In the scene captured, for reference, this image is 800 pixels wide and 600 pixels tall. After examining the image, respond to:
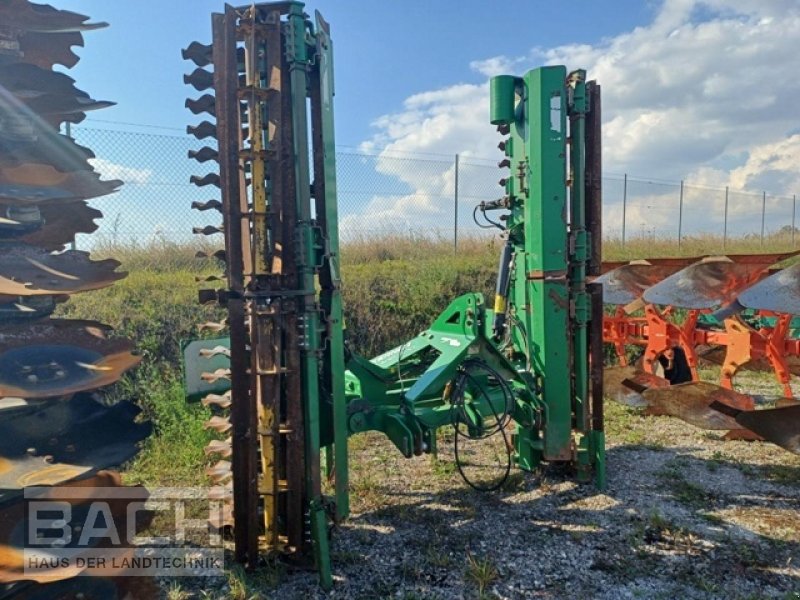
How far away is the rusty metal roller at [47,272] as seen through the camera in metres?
2.04

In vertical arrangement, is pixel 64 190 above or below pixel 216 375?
above

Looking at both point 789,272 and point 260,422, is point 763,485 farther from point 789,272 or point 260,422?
point 260,422

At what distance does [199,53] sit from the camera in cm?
296

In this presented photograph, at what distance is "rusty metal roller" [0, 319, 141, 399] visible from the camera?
77.7 inches

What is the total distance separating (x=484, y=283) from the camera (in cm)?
920

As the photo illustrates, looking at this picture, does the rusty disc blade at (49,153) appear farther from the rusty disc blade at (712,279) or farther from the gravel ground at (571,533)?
the rusty disc blade at (712,279)

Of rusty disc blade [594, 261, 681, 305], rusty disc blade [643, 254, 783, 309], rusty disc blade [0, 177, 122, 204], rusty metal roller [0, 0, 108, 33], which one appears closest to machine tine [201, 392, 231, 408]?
rusty disc blade [0, 177, 122, 204]

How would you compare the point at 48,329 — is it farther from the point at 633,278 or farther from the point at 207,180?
the point at 633,278

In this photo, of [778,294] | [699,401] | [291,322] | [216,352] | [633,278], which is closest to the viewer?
[291,322]

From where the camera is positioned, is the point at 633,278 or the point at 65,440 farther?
the point at 633,278

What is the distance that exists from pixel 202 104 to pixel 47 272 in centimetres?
126

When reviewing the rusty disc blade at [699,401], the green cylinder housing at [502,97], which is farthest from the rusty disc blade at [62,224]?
the rusty disc blade at [699,401]

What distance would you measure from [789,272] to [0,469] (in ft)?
15.9

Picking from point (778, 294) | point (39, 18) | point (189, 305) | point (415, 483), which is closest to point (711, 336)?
point (778, 294)
